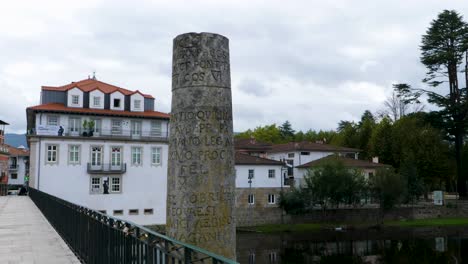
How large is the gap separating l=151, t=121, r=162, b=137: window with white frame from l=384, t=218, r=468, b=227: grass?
79.2ft

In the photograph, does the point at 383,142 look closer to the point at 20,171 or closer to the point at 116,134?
the point at 116,134

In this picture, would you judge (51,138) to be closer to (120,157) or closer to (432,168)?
(120,157)

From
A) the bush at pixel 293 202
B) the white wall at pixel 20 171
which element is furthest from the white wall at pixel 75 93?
the white wall at pixel 20 171

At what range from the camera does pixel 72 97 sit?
1727 inches

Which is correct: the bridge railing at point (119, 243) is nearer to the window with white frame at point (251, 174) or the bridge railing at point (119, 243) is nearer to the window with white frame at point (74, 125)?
the window with white frame at point (74, 125)

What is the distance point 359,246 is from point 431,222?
15.1m

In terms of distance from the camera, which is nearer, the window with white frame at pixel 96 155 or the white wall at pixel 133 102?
the window with white frame at pixel 96 155

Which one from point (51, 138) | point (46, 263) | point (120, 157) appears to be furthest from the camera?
point (120, 157)

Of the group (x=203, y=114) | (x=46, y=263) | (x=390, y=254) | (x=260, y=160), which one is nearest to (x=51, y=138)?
(x=260, y=160)

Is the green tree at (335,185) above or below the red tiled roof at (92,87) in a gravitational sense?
below

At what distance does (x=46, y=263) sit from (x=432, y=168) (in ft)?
158

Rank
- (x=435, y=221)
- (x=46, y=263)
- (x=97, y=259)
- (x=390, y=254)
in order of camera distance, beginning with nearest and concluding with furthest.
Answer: (x=97, y=259) → (x=46, y=263) → (x=390, y=254) → (x=435, y=221)

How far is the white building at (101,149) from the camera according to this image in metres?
41.0

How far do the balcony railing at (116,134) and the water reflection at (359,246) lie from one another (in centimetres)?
1304
